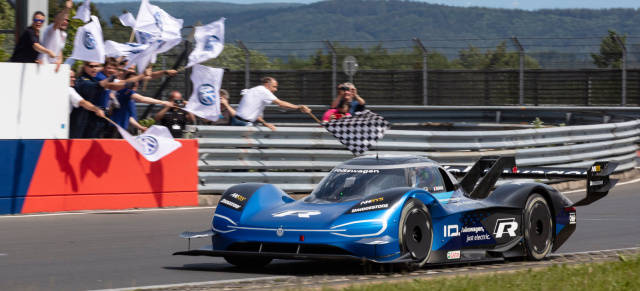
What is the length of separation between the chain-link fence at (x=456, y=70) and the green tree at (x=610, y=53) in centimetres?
3

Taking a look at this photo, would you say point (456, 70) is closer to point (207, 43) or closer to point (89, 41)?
point (207, 43)

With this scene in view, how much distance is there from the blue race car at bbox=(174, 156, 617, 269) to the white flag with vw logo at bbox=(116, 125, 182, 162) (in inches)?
187

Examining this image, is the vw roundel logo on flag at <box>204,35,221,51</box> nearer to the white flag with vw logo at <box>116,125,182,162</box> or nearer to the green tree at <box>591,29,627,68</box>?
the white flag with vw logo at <box>116,125,182,162</box>

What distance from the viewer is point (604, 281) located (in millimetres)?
7047

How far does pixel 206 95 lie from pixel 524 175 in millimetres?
5847

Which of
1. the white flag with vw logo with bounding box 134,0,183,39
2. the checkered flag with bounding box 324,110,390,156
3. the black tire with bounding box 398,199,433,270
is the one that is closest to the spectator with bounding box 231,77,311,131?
the white flag with vw logo with bounding box 134,0,183,39

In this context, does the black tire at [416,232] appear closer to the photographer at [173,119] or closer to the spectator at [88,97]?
the spectator at [88,97]

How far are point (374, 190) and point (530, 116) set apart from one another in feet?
62.7

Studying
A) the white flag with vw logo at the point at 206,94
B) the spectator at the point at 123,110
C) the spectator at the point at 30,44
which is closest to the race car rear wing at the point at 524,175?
the white flag with vw logo at the point at 206,94

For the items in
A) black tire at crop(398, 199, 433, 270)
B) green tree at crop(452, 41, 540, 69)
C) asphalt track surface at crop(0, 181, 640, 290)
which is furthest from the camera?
green tree at crop(452, 41, 540, 69)

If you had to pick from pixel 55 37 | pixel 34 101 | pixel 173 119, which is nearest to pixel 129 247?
pixel 34 101

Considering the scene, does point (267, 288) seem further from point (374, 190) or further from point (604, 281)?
point (604, 281)

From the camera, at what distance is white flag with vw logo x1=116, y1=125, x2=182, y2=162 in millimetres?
13055

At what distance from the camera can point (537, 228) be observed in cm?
916
